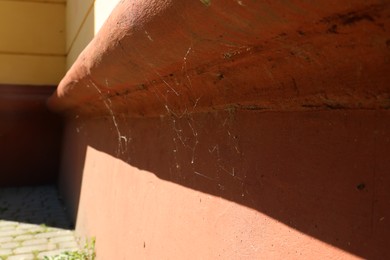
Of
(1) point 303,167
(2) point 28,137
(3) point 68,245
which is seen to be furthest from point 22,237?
(1) point 303,167

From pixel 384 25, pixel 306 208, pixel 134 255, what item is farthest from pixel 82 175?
pixel 384 25

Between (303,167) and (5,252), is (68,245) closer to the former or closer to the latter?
(5,252)

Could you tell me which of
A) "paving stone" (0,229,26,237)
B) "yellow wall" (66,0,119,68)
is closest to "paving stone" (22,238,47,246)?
"paving stone" (0,229,26,237)

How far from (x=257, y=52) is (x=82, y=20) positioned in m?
4.03

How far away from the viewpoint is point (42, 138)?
249 inches

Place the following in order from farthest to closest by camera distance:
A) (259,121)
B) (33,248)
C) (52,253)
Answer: (33,248) → (52,253) → (259,121)

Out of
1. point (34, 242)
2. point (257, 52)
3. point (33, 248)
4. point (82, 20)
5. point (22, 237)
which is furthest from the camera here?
point (82, 20)

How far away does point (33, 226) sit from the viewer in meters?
4.39

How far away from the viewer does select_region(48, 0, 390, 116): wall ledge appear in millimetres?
731

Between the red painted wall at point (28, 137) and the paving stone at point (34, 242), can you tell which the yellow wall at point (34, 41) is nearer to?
the red painted wall at point (28, 137)

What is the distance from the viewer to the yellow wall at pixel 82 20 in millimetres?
3293

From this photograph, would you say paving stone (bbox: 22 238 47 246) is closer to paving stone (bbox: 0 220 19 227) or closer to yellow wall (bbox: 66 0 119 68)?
paving stone (bbox: 0 220 19 227)

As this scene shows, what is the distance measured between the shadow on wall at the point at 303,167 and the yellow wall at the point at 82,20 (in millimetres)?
1475

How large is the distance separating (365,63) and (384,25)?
12 centimetres
